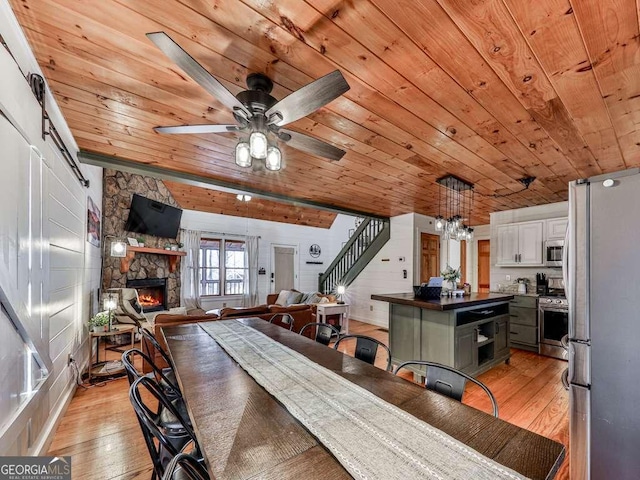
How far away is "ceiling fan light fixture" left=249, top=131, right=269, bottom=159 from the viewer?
5.65 feet

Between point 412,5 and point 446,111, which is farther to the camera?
point 446,111

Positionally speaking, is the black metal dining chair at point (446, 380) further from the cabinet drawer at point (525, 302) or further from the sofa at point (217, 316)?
the cabinet drawer at point (525, 302)

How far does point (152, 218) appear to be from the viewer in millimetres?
5707

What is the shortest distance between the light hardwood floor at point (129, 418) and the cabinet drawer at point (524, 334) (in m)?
0.64

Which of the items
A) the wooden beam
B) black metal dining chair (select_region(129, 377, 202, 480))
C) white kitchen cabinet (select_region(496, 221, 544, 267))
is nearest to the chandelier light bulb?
black metal dining chair (select_region(129, 377, 202, 480))

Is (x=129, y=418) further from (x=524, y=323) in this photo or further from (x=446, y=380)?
(x=524, y=323)

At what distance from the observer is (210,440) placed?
0.94 metres

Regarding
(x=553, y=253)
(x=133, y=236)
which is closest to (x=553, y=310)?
(x=553, y=253)

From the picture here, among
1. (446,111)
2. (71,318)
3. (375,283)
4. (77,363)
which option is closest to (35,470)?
(71,318)

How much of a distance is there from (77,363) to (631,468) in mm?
4555

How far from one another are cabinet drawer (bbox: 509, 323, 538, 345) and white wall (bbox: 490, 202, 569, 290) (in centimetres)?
96

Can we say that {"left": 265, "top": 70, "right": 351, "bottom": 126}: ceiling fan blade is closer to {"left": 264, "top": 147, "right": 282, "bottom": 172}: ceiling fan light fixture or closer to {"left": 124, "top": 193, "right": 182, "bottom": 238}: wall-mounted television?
{"left": 264, "top": 147, "right": 282, "bottom": 172}: ceiling fan light fixture

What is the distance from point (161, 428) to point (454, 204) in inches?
207

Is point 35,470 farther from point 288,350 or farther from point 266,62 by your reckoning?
point 266,62
